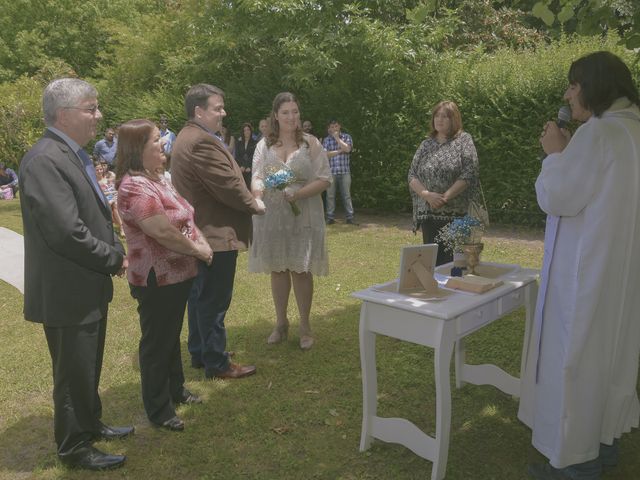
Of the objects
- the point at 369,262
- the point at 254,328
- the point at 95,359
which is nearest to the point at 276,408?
the point at 95,359

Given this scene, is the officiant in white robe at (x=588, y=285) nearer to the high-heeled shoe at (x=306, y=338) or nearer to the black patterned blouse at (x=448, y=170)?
the black patterned blouse at (x=448, y=170)

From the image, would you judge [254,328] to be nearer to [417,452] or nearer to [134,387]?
[134,387]

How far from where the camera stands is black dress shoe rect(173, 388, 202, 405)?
14.3 ft

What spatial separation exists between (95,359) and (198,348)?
5.14ft

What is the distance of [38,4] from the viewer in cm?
2862

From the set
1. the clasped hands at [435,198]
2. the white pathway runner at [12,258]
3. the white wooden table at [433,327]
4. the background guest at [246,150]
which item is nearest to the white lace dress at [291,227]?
the clasped hands at [435,198]

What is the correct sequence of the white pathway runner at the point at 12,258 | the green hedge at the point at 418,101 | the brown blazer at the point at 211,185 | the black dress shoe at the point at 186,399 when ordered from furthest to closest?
the green hedge at the point at 418,101 < the white pathway runner at the point at 12,258 < the black dress shoe at the point at 186,399 < the brown blazer at the point at 211,185

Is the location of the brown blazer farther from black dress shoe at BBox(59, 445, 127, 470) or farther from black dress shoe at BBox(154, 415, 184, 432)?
black dress shoe at BBox(59, 445, 127, 470)

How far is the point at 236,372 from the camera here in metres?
4.82

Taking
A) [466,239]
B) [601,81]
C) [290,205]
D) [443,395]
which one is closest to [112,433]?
[443,395]

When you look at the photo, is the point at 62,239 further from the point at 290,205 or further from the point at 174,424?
the point at 290,205

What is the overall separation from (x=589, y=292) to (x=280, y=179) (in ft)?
8.68

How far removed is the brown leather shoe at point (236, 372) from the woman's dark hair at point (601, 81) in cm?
319

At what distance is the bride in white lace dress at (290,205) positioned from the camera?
200 inches
